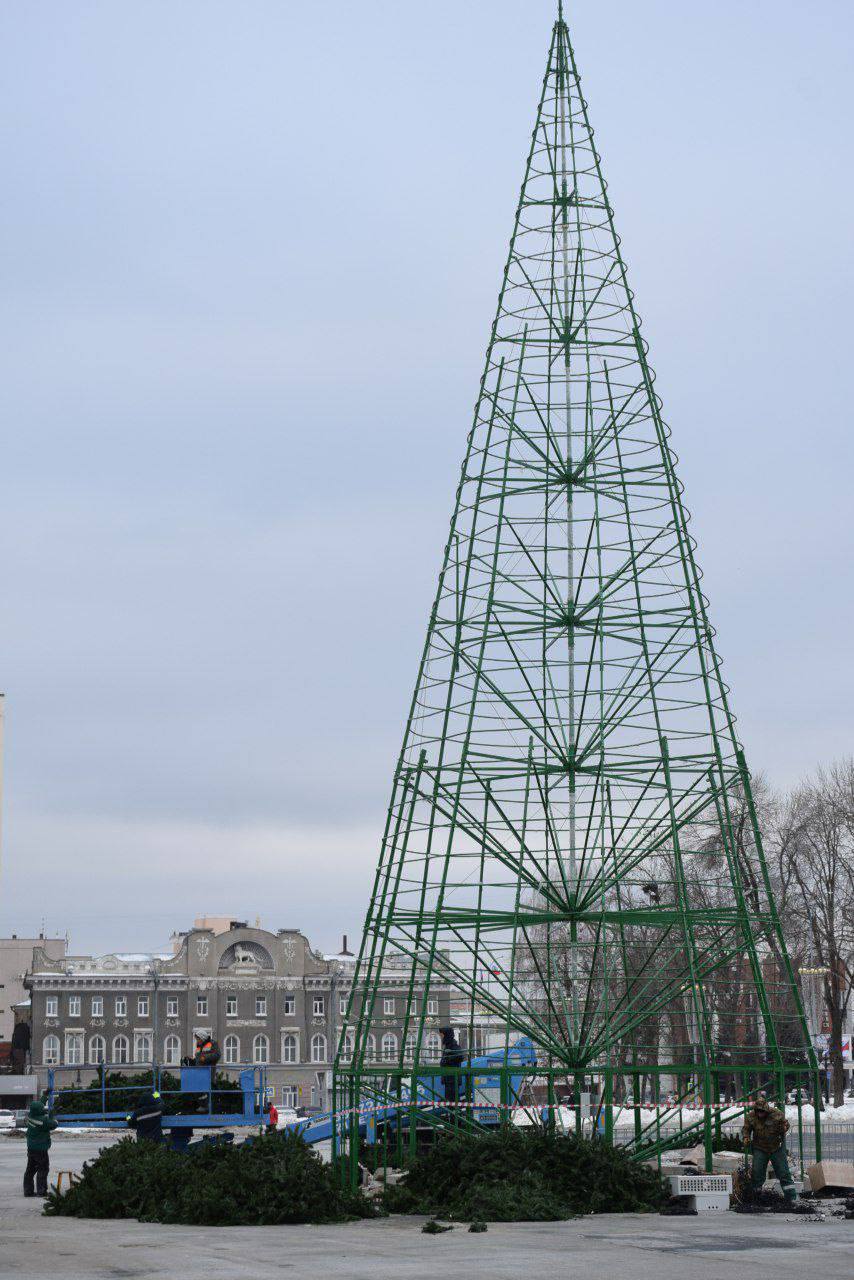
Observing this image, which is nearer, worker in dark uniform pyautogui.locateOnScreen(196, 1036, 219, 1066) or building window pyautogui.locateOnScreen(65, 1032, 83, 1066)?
worker in dark uniform pyautogui.locateOnScreen(196, 1036, 219, 1066)

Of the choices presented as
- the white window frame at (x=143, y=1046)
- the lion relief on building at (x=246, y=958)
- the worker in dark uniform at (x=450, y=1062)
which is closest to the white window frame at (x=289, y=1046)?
the lion relief on building at (x=246, y=958)

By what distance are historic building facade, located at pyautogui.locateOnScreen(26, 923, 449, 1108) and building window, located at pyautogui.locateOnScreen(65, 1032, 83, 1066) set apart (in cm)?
6

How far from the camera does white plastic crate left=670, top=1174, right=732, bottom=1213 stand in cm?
2209

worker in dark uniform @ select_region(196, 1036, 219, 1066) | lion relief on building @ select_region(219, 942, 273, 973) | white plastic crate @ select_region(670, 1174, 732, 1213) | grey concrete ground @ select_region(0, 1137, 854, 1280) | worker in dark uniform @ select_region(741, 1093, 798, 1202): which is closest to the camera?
grey concrete ground @ select_region(0, 1137, 854, 1280)

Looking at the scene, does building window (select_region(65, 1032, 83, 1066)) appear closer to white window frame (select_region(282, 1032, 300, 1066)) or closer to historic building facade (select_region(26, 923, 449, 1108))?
historic building facade (select_region(26, 923, 449, 1108))

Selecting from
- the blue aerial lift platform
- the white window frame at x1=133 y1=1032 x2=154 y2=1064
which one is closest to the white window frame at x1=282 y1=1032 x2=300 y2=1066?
the white window frame at x1=133 y1=1032 x2=154 y2=1064

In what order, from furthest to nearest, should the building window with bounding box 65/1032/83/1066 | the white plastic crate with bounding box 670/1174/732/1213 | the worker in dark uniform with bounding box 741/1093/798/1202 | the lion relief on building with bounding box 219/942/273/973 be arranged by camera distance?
1. the lion relief on building with bounding box 219/942/273/973
2. the building window with bounding box 65/1032/83/1066
3. the white plastic crate with bounding box 670/1174/732/1213
4. the worker in dark uniform with bounding box 741/1093/798/1202

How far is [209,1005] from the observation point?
10356cm

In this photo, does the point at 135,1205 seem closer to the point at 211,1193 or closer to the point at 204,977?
the point at 211,1193

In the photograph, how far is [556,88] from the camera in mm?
31844

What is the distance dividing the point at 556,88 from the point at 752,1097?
1832 centimetres

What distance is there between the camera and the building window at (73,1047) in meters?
101

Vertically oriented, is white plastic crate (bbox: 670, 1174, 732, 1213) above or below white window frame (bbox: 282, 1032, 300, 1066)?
below

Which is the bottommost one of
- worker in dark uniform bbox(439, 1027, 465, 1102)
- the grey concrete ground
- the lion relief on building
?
the grey concrete ground
